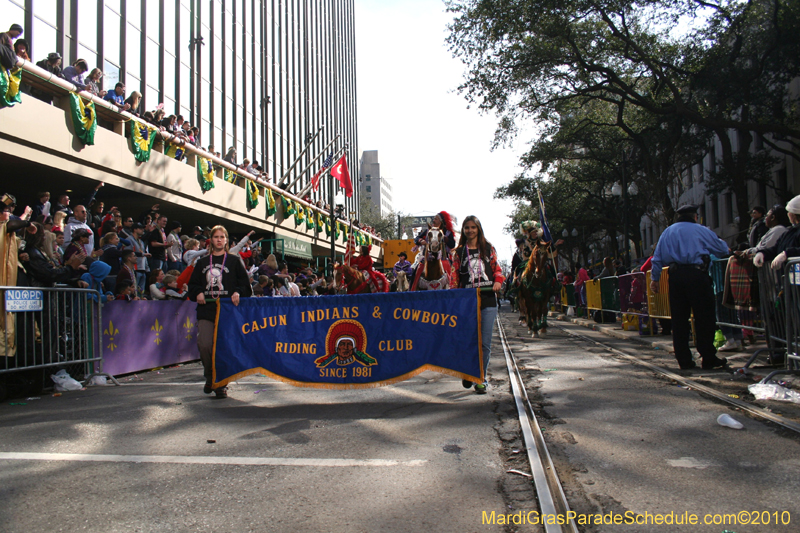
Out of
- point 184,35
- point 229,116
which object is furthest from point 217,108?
point 184,35

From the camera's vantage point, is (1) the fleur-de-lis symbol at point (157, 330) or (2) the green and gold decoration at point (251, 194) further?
(2) the green and gold decoration at point (251, 194)

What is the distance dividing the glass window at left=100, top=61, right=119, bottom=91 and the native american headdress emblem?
17.7 meters

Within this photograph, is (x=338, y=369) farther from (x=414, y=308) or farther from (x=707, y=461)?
(x=707, y=461)

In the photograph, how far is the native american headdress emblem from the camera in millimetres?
6738

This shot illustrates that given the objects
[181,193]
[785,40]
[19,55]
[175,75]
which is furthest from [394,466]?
[175,75]

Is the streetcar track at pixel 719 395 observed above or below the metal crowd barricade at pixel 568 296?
below

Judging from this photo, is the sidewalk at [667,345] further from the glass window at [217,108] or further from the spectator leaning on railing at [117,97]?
the glass window at [217,108]

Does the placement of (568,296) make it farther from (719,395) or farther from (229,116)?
(719,395)

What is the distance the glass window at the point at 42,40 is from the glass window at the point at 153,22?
6.44 meters

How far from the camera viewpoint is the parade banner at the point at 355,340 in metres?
6.68

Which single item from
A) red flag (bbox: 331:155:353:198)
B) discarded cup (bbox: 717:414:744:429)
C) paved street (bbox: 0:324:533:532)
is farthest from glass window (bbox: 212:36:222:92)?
discarded cup (bbox: 717:414:744:429)

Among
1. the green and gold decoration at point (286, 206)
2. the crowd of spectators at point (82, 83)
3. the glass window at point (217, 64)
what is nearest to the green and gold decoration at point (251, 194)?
the crowd of spectators at point (82, 83)

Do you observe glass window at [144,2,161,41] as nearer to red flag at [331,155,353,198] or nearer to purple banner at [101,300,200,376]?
red flag at [331,155,353,198]

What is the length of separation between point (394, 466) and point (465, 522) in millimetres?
1053
